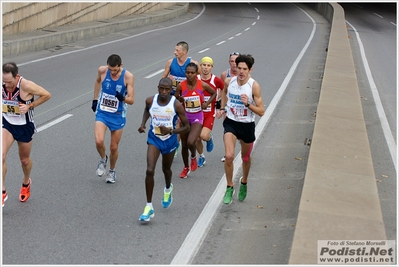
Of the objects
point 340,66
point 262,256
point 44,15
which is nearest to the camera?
point 262,256

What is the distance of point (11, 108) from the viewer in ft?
27.4

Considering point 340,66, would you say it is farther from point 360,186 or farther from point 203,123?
point 360,186

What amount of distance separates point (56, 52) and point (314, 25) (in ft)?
70.5

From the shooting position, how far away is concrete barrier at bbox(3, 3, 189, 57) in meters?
22.8

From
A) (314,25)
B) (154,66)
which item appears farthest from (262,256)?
(314,25)

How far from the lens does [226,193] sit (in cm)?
883

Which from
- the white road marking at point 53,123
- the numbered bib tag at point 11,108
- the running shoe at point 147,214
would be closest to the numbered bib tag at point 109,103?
the numbered bib tag at point 11,108

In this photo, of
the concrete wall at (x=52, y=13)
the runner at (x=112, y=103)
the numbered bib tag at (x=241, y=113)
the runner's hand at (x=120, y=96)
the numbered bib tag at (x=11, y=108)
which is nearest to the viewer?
the numbered bib tag at (x=11, y=108)

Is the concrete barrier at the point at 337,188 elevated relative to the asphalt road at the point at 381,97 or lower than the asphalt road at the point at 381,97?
elevated

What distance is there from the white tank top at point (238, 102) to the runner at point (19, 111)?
7.39 feet

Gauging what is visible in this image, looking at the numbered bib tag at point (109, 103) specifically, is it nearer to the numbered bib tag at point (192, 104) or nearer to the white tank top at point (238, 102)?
the numbered bib tag at point (192, 104)

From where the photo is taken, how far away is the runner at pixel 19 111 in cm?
816

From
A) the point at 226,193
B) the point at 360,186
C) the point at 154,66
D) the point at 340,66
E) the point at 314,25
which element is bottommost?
the point at 314,25

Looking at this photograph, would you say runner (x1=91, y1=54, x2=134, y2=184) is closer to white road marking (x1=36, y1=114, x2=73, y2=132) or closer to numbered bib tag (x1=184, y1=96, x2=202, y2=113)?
numbered bib tag (x1=184, y1=96, x2=202, y2=113)
